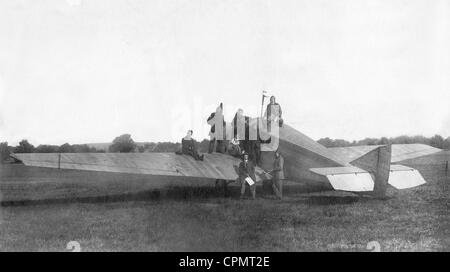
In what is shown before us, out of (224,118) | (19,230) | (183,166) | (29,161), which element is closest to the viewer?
(19,230)

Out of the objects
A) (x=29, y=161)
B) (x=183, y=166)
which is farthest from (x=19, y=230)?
(x=183, y=166)

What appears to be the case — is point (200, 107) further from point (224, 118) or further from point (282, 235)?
point (282, 235)

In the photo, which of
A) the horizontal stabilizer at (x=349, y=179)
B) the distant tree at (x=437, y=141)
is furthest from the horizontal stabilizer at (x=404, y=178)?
the distant tree at (x=437, y=141)

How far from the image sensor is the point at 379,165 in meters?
8.79

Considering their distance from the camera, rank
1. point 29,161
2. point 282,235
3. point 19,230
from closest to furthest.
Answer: point 282,235
point 19,230
point 29,161

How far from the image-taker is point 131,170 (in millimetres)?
9031

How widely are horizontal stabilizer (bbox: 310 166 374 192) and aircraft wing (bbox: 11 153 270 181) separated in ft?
7.57

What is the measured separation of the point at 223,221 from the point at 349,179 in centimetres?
302

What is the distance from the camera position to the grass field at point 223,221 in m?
5.93

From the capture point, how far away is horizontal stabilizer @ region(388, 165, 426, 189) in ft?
29.1

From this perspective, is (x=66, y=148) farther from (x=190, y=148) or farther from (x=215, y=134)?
(x=190, y=148)

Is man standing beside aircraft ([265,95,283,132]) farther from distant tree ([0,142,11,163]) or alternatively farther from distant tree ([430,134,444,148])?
distant tree ([430,134,444,148])

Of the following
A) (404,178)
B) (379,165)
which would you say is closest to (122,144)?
(379,165)
